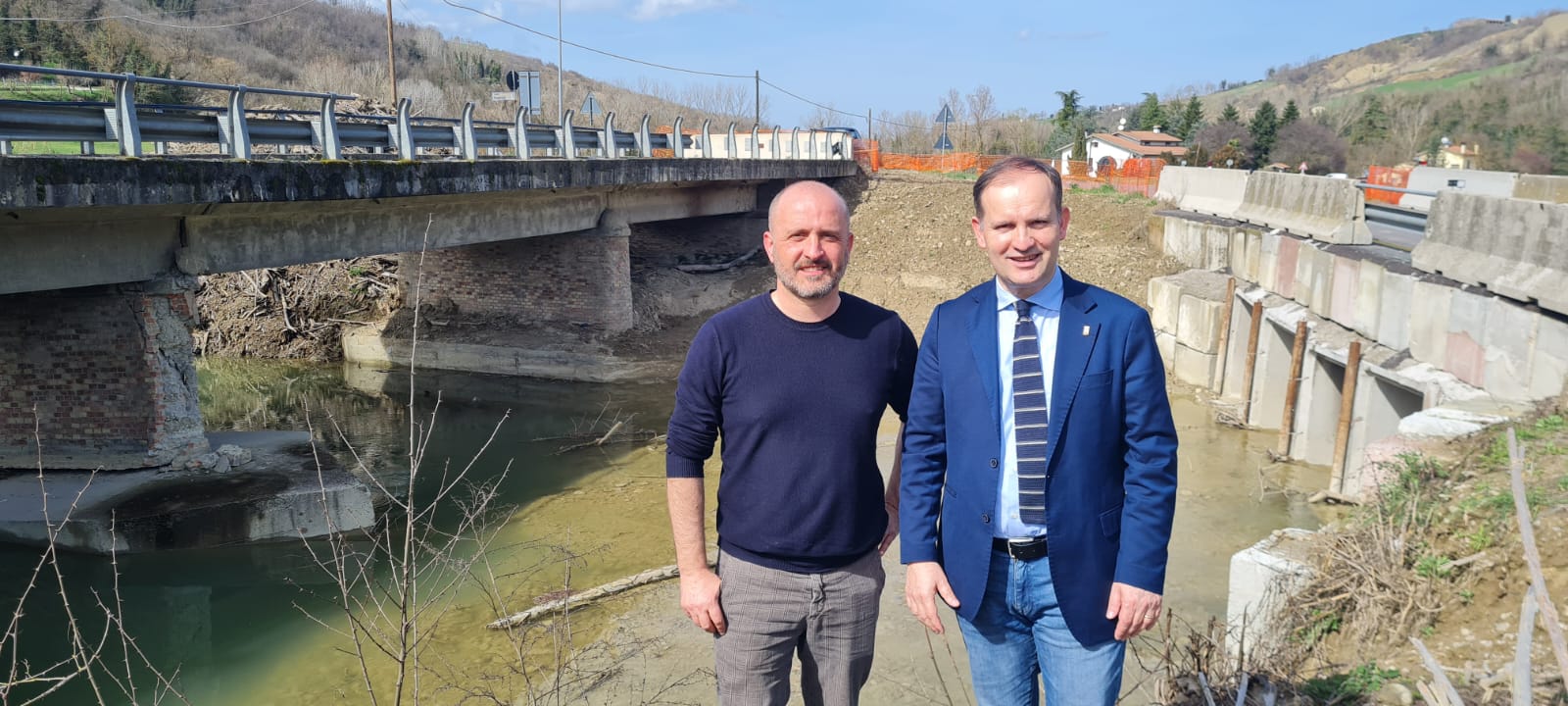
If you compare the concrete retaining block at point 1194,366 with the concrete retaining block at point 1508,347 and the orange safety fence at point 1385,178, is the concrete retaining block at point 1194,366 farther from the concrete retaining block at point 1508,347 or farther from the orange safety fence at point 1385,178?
the orange safety fence at point 1385,178

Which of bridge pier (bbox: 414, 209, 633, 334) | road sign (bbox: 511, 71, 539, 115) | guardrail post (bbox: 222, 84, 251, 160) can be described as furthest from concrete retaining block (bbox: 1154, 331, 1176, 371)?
guardrail post (bbox: 222, 84, 251, 160)

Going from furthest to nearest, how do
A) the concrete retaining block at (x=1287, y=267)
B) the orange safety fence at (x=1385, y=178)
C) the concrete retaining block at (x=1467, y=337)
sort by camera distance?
the orange safety fence at (x=1385, y=178), the concrete retaining block at (x=1287, y=267), the concrete retaining block at (x=1467, y=337)

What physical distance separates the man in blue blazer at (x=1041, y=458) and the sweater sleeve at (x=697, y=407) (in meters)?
0.65

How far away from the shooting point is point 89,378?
10.7 m

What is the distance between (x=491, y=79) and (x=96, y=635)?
282ft

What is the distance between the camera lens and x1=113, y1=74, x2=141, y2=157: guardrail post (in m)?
9.08

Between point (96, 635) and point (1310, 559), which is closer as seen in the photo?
point (1310, 559)

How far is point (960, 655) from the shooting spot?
23.3 feet

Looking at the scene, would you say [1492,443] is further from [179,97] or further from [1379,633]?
[179,97]

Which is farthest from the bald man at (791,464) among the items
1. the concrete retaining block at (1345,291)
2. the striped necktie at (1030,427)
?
the concrete retaining block at (1345,291)

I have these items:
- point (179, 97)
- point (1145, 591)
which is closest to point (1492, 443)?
point (1145, 591)

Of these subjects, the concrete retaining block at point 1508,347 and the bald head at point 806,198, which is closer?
the bald head at point 806,198

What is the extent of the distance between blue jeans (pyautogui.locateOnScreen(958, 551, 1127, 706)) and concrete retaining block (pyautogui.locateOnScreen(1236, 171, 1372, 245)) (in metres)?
13.5

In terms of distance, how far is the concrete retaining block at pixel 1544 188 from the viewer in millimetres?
14531
